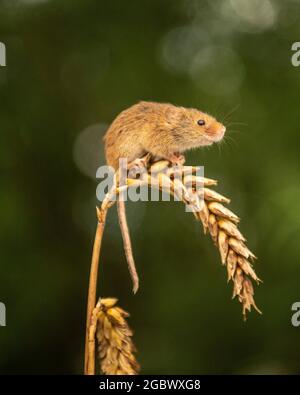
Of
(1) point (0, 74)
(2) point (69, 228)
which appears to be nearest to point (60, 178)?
(2) point (69, 228)

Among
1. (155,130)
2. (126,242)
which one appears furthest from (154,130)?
(126,242)

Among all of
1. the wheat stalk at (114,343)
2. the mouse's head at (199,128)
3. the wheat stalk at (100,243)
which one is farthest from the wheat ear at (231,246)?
the mouse's head at (199,128)

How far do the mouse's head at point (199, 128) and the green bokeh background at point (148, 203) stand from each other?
165cm

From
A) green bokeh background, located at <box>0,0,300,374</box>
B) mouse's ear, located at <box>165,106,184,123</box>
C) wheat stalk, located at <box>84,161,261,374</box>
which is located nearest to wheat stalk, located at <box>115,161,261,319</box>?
wheat stalk, located at <box>84,161,261,374</box>

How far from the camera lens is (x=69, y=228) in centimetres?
401

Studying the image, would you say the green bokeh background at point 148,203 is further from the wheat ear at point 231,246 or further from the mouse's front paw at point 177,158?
the wheat ear at point 231,246

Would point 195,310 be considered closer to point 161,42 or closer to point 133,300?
point 133,300

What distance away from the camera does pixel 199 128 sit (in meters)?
1.98

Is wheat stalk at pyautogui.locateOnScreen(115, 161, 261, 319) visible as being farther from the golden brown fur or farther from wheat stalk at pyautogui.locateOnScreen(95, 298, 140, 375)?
the golden brown fur

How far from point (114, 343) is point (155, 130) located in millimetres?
1135
